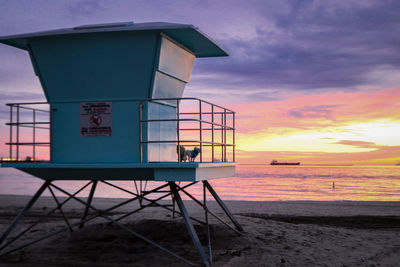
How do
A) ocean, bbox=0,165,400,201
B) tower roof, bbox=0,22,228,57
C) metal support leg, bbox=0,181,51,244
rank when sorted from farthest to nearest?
ocean, bbox=0,165,400,201 → metal support leg, bbox=0,181,51,244 → tower roof, bbox=0,22,228,57

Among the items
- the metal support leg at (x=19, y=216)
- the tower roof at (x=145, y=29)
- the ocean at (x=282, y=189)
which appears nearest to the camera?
the tower roof at (x=145, y=29)

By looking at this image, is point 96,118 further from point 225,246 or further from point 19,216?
point 225,246

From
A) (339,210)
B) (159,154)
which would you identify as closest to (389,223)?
(339,210)

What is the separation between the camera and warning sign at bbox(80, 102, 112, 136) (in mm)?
10539

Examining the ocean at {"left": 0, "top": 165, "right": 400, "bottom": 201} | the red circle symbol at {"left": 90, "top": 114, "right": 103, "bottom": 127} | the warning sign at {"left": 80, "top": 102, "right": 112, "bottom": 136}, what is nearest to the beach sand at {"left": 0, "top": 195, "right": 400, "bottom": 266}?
the warning sign at {"left": 80, "top": 102, "right": 112, "bottom": 136}

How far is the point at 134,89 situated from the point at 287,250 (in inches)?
222

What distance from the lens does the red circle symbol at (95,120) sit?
1062 cm

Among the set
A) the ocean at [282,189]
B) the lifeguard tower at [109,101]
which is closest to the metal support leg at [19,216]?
the lifeguard tower at [109,101]

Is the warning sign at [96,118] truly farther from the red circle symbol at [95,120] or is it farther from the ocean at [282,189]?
the ocean at [282,189]

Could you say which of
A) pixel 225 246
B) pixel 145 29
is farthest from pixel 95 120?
pixel 225 246

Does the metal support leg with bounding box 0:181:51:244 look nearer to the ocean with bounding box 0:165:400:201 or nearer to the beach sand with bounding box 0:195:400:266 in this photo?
the beach sand with bounding box 0:195:400:266

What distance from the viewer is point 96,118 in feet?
35.0

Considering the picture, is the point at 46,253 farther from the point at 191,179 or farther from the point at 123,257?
the point at 191,179

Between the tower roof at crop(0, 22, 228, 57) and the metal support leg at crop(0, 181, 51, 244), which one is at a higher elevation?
the tower roof at crop(0, 22, 228, 57)
